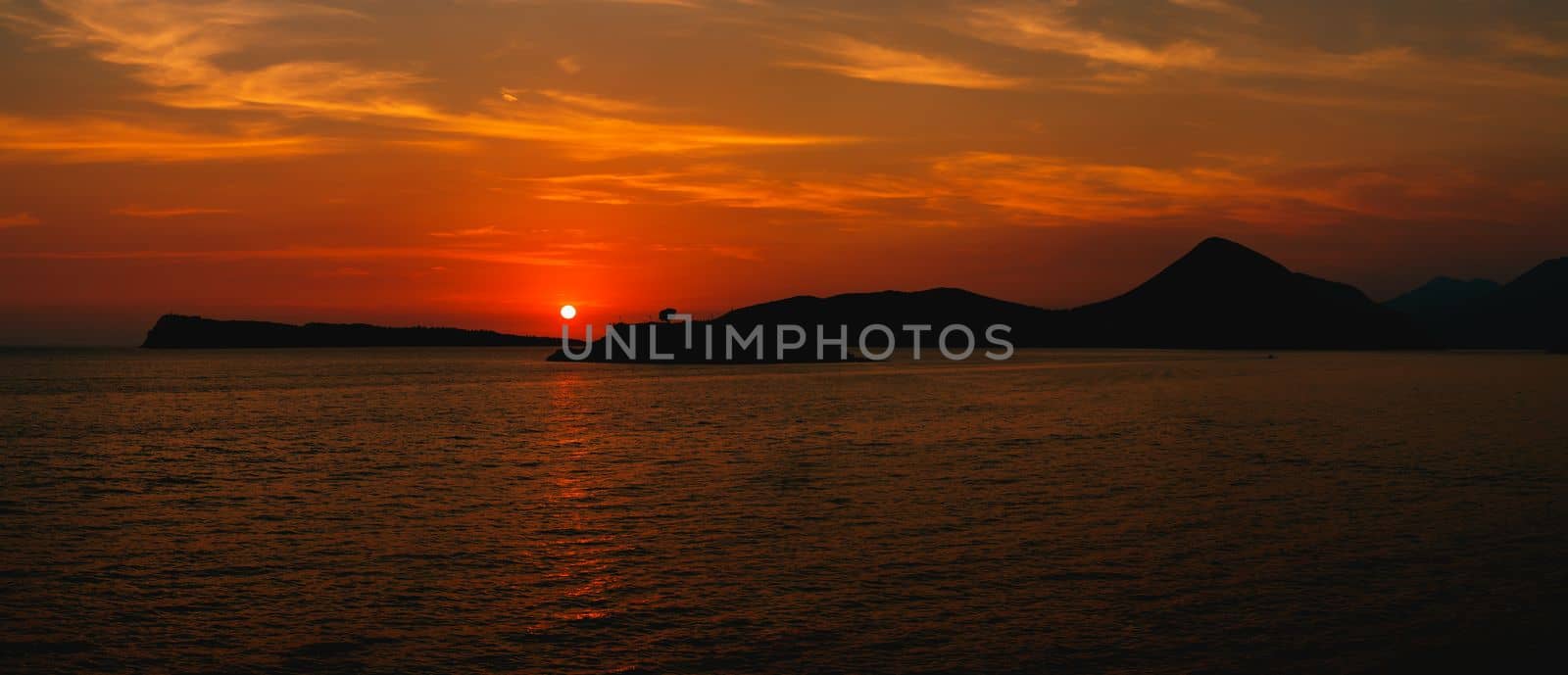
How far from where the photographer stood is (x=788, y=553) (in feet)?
82.5

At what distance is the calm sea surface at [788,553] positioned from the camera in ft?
57.4

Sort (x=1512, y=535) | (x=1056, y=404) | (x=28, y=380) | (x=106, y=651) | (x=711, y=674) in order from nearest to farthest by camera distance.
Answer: (x=711, y=674), (x=106, y=651), (x=1512, y=535), (x=1056, y=404), (x=28, y=380)

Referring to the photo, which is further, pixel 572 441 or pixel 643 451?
pixel 572 441

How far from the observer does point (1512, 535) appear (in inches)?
1044

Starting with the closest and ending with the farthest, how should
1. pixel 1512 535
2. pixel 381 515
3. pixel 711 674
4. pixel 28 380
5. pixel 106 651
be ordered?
1. pixel 711 674
2. pixel 106 651
3. pixel 1512 535
4. pixel 381 515
5. pixel 28 380

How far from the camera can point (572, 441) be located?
5753 centimetres

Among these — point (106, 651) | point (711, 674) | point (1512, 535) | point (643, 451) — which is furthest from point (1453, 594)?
point (643, 451)

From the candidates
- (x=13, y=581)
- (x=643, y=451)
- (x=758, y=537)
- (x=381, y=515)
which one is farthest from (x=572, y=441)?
(x=13, y=581)

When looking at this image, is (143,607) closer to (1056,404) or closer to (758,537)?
(758,537)

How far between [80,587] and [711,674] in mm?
13222

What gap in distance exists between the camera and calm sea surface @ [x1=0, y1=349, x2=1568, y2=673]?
17.5m

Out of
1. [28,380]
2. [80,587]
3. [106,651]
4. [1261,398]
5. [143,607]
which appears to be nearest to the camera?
[106,651]

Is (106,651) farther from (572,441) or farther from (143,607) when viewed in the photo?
(572,441)

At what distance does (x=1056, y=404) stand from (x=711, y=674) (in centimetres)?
7671
